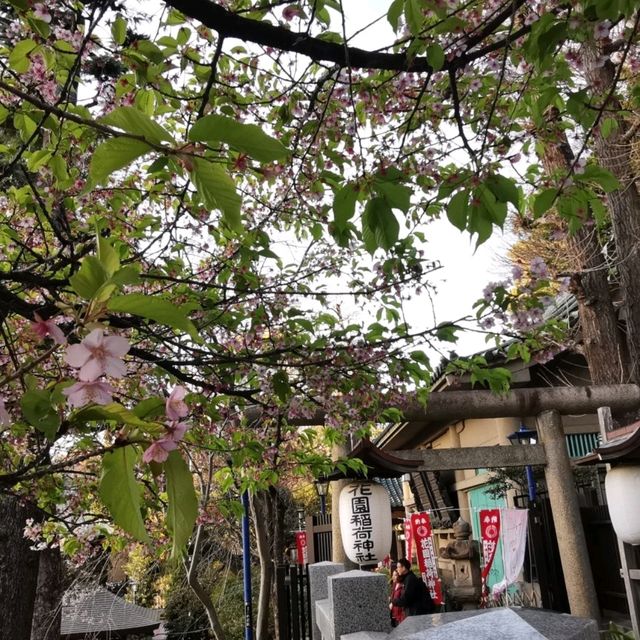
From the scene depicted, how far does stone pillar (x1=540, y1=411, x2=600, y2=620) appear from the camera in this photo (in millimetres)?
7707

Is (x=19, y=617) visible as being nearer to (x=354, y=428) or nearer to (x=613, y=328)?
(x=354, y=428)

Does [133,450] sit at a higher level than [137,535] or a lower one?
higher

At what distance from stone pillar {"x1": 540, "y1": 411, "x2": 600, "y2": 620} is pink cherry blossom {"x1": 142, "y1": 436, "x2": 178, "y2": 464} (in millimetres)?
8289

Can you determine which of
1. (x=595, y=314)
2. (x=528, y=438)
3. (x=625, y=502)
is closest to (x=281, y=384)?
(x=625, y=502)

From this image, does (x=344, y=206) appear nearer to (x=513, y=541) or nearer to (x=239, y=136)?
(x=239, y=136)

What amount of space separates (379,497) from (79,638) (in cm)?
1260

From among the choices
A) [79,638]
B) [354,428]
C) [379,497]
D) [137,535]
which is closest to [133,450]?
[137,535]

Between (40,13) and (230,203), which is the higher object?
(40,13)

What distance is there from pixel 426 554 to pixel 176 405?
1258cm

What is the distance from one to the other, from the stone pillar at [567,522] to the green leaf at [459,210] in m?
7.56

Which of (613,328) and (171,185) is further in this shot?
(613,328)

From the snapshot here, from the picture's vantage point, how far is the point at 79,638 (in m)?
15.1

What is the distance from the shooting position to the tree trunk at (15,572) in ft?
18.9

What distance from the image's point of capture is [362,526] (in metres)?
6.18
